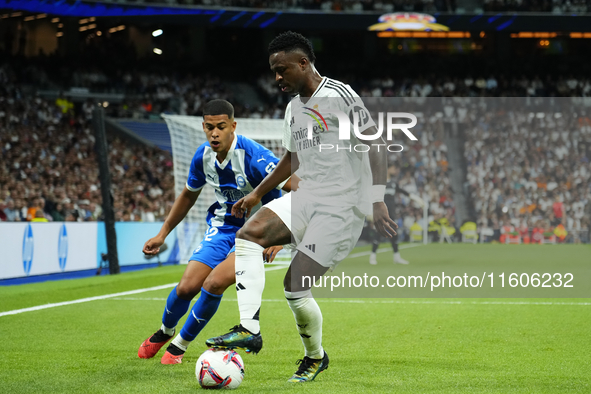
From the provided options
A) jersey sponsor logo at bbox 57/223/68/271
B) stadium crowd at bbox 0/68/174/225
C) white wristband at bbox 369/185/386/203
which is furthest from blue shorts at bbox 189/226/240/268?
stadium crowd at bbox 0/68/174/225

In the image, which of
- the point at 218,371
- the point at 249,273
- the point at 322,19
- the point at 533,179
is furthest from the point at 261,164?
the point at 322,19

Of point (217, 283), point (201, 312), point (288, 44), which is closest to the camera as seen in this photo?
point (288, 44)

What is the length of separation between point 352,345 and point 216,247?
4.81ft

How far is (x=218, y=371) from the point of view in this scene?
4.14 meters

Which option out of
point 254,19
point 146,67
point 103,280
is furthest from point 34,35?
point 103,280

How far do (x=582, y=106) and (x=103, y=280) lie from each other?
797 cm

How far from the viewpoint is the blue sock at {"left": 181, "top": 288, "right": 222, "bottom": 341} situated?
5.11 metres

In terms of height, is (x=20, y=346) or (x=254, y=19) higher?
(x=254, y=19)

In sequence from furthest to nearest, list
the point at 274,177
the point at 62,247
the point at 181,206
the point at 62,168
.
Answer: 1. the point at 62,168
2. the point at 62,247
3. the point at 181,206
4. the point at 274,177

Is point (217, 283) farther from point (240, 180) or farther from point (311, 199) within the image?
point (311, 199)

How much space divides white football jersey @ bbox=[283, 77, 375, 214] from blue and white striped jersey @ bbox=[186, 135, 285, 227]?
35.1 inches

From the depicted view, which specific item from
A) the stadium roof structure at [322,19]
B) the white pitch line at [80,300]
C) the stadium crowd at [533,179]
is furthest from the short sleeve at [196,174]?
the stadium roof structure at [322,19]

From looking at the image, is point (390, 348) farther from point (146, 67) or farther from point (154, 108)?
point (146, 67)

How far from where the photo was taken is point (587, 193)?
7.71 meters
